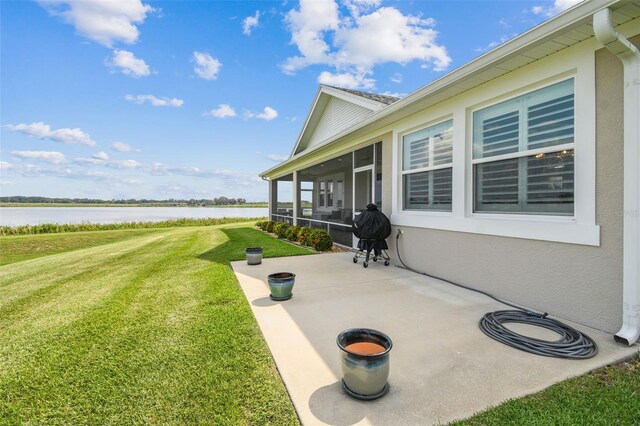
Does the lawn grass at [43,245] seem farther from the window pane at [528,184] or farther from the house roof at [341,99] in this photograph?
the window pane at [528,184]

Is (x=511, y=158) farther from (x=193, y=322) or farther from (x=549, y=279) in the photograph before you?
(x=193, y=322)

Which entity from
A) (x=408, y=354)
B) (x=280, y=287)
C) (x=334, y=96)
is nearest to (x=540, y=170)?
(x=408, y=354)

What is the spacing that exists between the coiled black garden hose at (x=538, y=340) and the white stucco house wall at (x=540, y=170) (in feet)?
1.05

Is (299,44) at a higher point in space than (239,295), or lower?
higher

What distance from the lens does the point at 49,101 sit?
64.0ft

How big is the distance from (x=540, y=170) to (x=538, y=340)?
205 cm

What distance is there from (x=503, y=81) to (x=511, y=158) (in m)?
1.06

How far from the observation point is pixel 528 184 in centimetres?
379

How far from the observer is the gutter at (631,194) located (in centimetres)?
269

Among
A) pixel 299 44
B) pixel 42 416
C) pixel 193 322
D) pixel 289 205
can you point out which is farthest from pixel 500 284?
pixel 289 205

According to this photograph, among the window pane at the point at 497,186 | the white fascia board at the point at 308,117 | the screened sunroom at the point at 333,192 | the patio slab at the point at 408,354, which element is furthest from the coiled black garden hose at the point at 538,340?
the white fascia board at the point at 308,117

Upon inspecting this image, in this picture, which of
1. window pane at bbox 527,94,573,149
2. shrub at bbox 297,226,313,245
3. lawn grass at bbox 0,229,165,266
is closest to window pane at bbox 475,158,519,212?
window pane at bbox 527,94,573,149

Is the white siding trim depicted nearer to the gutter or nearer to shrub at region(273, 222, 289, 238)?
shrub at region(273, 222, 289, 238)

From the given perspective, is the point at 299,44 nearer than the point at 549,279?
No
